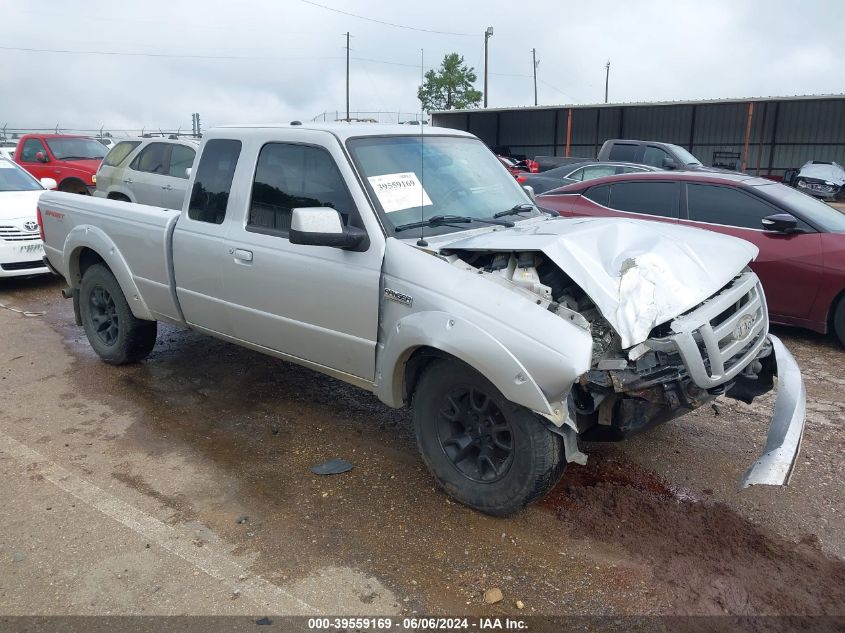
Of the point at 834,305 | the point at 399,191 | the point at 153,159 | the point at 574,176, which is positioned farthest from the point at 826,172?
the point at 399,191

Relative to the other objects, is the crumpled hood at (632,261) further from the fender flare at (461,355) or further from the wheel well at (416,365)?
the wheel well at (416,365)

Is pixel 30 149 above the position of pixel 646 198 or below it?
above

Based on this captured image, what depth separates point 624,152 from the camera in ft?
48.7

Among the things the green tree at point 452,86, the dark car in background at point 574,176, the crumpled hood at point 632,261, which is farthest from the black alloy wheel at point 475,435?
the green tree at point 452,86

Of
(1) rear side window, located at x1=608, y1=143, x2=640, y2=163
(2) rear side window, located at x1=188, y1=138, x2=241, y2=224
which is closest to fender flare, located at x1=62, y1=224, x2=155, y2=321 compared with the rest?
(2) rear side window, located at x1=188, y1=138, x2=241, y2=224

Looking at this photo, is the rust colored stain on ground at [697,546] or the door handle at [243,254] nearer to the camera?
the rust colored stain on ground at [697,546]

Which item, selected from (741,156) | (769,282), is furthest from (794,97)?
(769,282)

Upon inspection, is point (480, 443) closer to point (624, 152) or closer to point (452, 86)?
point (624, 152)

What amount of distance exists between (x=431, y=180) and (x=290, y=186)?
0.87 m

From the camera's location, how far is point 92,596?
3.04m

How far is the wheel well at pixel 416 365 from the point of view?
359 centimetres

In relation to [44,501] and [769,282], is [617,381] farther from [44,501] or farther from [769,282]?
[769,282]

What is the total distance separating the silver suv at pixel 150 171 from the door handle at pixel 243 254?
5217 mm

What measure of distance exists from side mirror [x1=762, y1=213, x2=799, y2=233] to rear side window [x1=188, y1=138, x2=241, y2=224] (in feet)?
15.3
